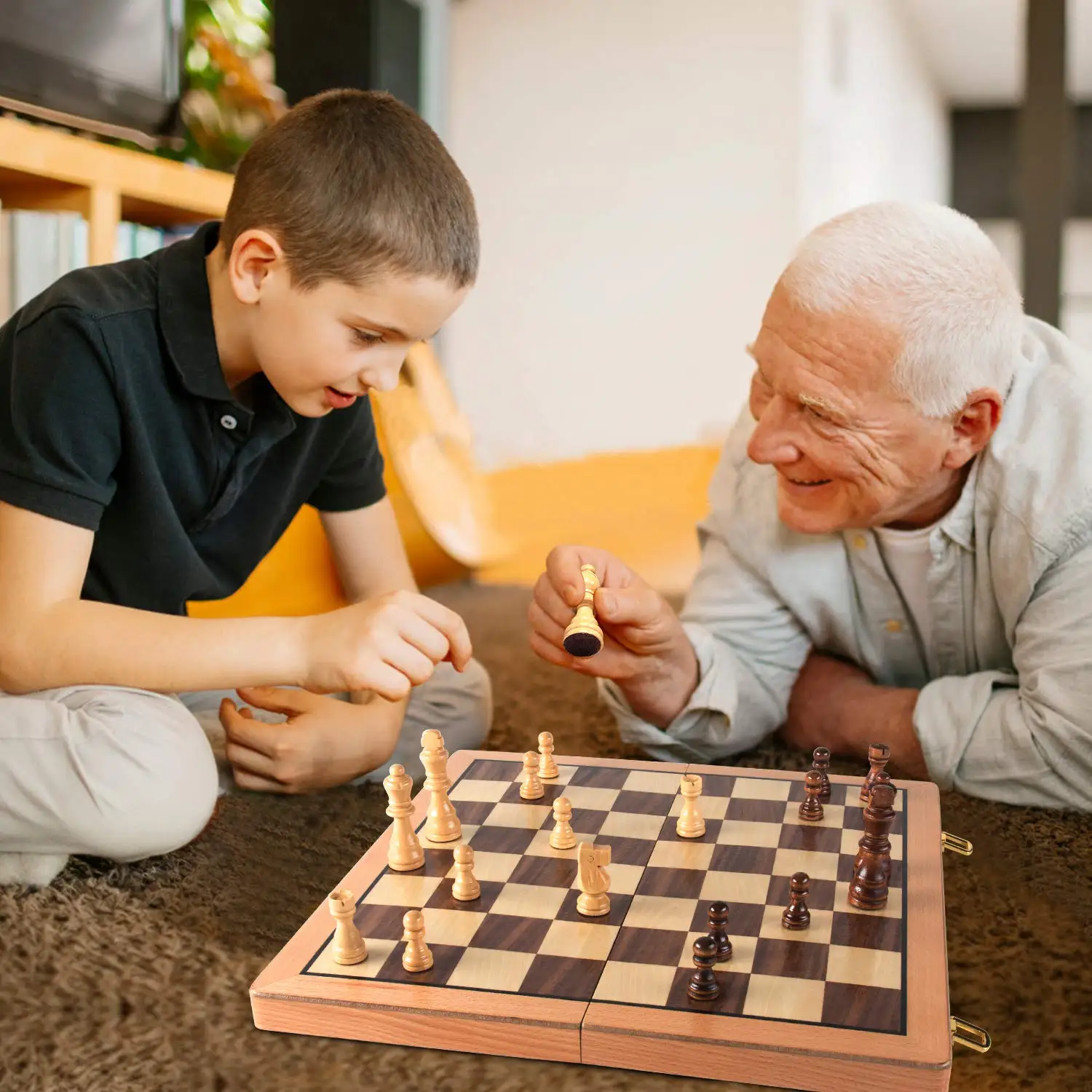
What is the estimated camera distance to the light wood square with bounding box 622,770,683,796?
1.24 m

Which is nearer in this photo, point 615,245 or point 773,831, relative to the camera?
point 773,831

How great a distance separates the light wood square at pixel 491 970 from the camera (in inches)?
35.4

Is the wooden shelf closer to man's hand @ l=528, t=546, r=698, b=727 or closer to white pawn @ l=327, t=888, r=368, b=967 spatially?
man's hand @ l=528, t=546, r=698, b=727

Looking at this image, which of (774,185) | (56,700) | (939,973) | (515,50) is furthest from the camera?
(515,50)

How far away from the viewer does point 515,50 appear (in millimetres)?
4074

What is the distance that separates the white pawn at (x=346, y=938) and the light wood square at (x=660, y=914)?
0.20 m

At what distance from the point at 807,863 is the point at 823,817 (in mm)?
99

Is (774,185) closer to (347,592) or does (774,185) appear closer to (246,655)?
(347,592)

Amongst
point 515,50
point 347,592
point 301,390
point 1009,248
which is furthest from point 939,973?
point 1009,248

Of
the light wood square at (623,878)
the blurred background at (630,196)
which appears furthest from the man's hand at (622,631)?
the blurred background at (630,196)

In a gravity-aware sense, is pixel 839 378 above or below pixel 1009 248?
below

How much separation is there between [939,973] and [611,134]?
347 cm

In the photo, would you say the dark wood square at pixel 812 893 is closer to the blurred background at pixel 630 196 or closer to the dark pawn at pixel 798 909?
the dark pawn at pixel 798 909

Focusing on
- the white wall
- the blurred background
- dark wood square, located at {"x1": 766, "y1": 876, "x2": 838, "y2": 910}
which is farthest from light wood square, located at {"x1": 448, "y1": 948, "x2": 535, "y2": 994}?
the white wall
